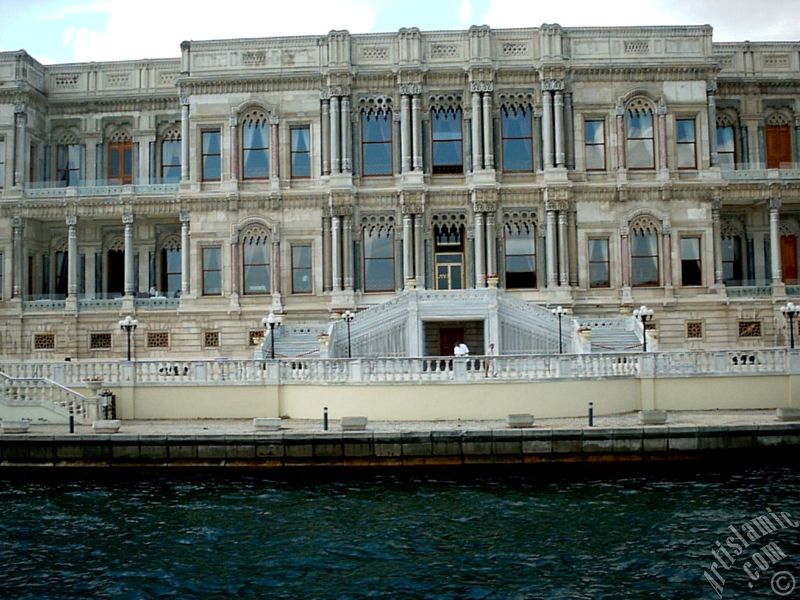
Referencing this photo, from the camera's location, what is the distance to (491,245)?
36.0 m

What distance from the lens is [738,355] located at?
81.0 feet

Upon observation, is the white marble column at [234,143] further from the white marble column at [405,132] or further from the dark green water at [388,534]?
the dark green water at [388,534]

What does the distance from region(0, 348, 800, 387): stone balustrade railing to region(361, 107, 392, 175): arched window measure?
14.4 meters

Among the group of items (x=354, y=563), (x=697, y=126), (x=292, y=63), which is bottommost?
(x=354, y=563)

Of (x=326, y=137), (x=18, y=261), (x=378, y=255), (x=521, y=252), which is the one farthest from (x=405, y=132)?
(x=18, y=261)

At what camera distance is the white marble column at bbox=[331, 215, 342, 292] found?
3606 centimetres

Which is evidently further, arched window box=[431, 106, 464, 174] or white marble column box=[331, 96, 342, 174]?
arched window box=[431, 106, 464, 174]

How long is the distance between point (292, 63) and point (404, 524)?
25.7 metres

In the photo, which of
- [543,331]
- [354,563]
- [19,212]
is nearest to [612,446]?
[354,563]

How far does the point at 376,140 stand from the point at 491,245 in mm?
6672

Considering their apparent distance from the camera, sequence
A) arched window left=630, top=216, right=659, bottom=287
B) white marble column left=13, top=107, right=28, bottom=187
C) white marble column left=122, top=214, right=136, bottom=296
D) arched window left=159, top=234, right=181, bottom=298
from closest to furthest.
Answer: arched window left=630, top=216, right=659, bottom=287, white marble column left=122, top=214, right=136, bottom=296, white marble column left=13, top=107, right=28, bottom=187, arched window left=159, top=234, right=181, bottom=298

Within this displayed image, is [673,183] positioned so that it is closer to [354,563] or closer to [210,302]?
[210,302]

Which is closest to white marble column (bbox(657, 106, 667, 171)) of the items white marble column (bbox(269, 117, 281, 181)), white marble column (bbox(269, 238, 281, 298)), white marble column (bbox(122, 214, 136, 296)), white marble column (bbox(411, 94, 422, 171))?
white marble column (bbox(411, 94, 422, 171))

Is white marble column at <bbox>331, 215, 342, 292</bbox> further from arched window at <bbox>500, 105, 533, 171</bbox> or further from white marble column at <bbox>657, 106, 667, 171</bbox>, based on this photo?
white marble column at <bbox>657, 106, 667, 171</bbox>
